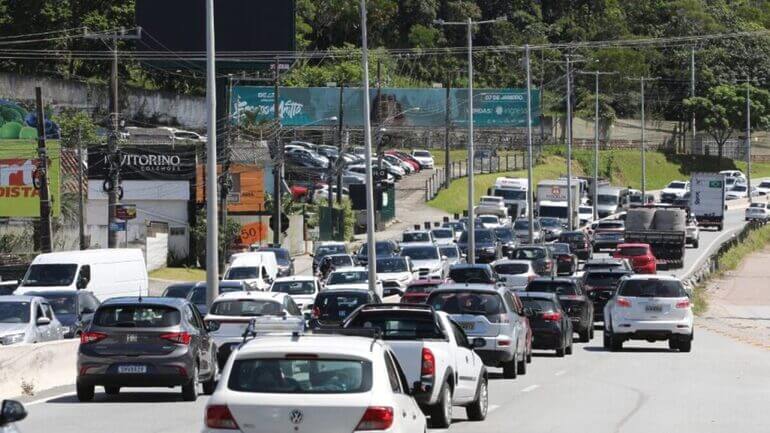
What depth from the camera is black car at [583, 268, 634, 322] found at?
4706cm

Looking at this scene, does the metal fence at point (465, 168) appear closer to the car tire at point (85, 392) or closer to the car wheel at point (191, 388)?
the car wheel at point (191, 388)

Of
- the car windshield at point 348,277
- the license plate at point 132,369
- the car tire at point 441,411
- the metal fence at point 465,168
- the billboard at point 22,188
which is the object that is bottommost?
the car tire at point 441,411

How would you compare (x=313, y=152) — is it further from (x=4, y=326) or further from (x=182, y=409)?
(x=182, y=409)

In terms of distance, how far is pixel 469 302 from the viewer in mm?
27984

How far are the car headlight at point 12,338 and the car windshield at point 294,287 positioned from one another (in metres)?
14.6

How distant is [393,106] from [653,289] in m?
76.1

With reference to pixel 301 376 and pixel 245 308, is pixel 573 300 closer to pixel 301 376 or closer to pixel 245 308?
pixel 245 308

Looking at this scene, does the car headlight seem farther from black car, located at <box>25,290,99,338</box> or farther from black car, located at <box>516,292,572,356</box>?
black car, located at <box>516,292,572,356</box>

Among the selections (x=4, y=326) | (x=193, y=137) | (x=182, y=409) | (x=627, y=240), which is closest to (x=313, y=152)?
(x=193, y=137)

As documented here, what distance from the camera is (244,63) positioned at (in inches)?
3369

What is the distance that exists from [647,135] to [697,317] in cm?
9095

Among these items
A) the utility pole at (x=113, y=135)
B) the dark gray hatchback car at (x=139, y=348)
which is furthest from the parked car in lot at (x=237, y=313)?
the utility pole at (x=113, y=135)

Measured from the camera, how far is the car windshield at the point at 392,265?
55562mm

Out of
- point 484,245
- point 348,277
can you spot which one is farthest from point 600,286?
point 484,245
